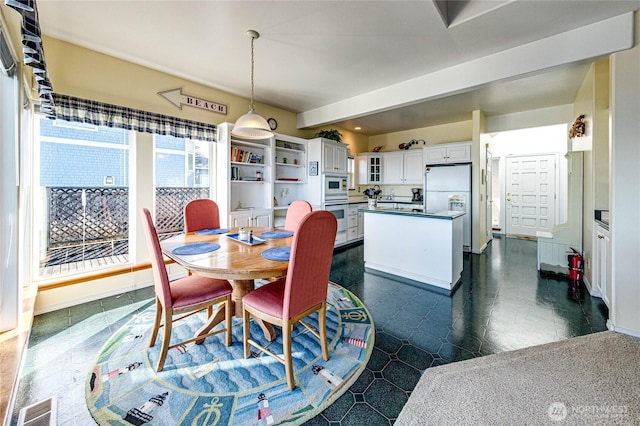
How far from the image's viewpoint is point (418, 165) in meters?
5.83

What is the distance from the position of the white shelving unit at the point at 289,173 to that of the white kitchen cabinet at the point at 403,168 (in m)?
2.27

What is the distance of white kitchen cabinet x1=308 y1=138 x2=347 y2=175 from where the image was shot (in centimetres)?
484

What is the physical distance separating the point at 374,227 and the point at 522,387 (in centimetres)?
235

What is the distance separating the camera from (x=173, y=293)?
1.79 m

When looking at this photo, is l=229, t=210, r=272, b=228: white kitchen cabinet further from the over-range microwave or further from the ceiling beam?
the ceiling beam

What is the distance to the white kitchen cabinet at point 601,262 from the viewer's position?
2405 millimetres

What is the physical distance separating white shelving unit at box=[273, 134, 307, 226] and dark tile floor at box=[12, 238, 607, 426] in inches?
77.4

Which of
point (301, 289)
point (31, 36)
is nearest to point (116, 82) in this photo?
point (31, 36)

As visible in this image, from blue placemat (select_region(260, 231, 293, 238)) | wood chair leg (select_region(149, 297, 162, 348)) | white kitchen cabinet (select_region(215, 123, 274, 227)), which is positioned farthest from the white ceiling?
wood chair leg (select_region(149, 297, 162, 348))

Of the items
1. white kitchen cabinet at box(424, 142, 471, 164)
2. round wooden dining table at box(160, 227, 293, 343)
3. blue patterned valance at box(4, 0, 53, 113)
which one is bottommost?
round wooden dining table at box(160, 227, 293, 343)

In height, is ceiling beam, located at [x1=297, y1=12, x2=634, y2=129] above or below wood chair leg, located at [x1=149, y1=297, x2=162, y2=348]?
above

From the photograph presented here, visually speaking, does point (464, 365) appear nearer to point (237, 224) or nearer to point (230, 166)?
point (237, 224)

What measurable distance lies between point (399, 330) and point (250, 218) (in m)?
2.65

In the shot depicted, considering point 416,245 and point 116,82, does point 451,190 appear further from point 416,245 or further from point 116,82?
point 116,82
